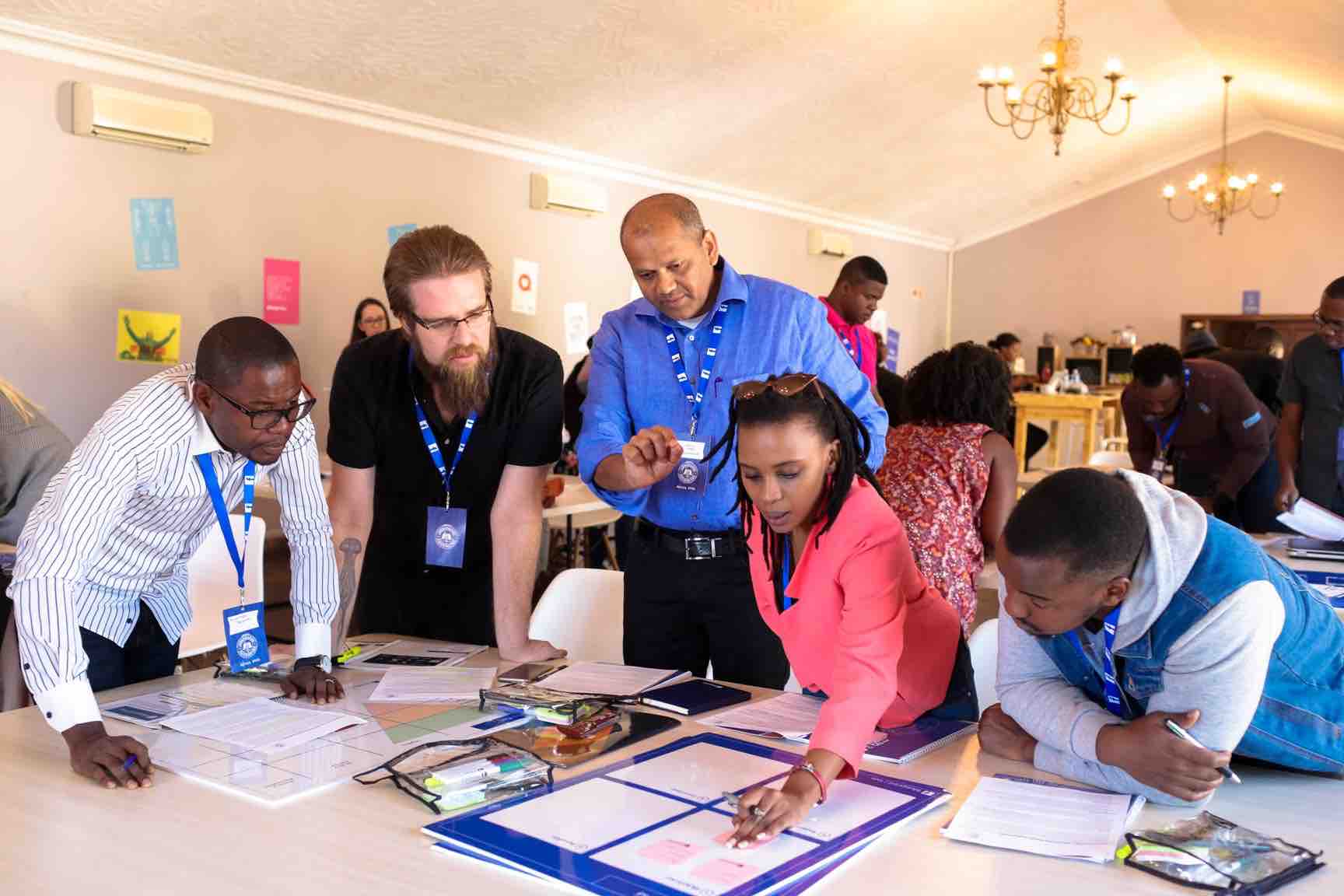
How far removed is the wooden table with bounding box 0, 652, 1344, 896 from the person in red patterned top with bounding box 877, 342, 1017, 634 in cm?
160

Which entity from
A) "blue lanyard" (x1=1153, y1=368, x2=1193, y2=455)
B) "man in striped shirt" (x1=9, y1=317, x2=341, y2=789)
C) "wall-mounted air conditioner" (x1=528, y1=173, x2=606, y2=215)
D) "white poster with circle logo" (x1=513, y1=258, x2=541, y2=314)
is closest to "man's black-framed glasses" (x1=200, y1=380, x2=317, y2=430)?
"man in striped shirt" (x1=9, y1=317, x2=341, y2=789)

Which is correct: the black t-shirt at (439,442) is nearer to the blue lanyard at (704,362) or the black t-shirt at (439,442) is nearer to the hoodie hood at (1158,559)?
the blue lanyard at (704,362)

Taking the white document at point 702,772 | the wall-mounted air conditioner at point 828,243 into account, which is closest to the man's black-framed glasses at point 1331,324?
the white document at point 702,772

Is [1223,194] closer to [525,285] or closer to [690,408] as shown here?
[525,285]

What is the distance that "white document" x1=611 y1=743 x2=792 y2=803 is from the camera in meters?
1.54

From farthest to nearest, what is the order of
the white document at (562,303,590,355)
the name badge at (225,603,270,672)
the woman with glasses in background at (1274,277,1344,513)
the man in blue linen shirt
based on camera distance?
1. the white document at (562,303,590,355)
2. the woman with glasses in background at (1274,277,1344,513)
3. the man in blue linen shirt
4. the name badge at (225,603,270,672)

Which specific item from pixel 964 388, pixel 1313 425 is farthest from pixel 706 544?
pixel 1313 425

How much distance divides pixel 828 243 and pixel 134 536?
8792 mm

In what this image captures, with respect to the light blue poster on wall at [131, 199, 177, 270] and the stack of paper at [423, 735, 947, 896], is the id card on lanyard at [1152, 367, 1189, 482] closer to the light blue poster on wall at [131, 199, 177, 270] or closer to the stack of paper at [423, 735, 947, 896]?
the stack of paper at [423, 735, 947, 896]

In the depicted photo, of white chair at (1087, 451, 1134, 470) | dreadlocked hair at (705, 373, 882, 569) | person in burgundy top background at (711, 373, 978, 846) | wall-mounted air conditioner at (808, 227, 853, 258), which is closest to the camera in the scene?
person in burgundy top background at (711, 373, 978, 846)

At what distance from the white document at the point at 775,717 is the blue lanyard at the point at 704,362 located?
1.99 feet

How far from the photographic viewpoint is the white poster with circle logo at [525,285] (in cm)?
→ 715

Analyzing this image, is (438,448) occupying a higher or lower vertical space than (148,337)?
lower

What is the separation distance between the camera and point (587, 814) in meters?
1.46
